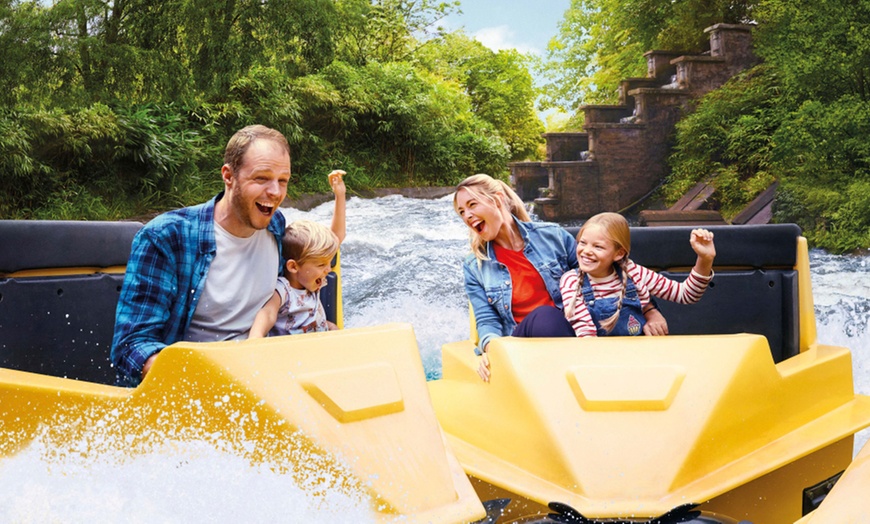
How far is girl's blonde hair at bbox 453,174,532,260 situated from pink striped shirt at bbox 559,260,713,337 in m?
0.22

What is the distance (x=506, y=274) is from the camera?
199cm

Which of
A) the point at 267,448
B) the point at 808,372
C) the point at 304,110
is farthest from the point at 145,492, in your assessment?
the point at 304,110

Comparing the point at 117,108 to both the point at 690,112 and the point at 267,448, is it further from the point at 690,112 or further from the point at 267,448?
the point at 267,448

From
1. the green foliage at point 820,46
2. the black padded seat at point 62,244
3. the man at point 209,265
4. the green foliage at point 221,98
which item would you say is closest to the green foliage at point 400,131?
the green foliage at point 221,98

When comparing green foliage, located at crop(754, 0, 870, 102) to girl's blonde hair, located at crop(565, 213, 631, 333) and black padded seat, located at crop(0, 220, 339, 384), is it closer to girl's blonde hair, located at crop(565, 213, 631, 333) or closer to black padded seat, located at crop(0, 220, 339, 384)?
girl's blonde hair, located at crop(565, 213, 631, 333)

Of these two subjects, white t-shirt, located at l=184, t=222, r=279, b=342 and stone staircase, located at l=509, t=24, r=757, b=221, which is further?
stone staircase, located at l=509, t=24, r=757, b=221

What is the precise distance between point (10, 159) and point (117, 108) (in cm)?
102

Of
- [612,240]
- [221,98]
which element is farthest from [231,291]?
[221,98]

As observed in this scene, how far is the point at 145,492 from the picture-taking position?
114 cm

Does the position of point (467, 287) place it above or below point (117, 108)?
below

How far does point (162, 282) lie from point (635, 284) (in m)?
1.04

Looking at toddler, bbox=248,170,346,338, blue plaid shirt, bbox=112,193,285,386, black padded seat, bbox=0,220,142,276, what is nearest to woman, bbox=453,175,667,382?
toddler, bbox=248,170,346,338

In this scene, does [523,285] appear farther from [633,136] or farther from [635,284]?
[633,136]

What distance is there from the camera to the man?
1.61m
